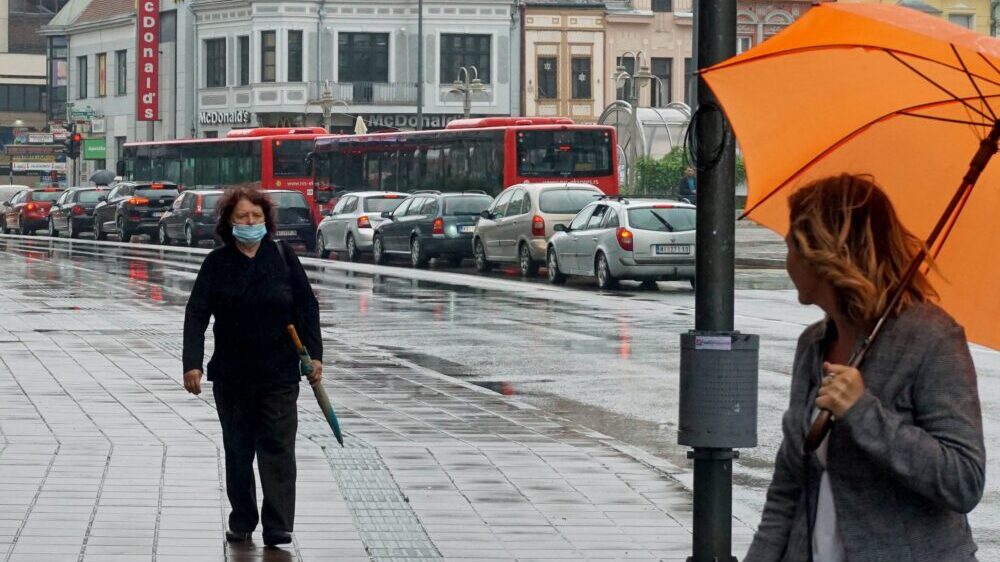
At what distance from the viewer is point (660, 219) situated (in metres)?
27.5

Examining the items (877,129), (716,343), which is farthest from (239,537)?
(877,129)

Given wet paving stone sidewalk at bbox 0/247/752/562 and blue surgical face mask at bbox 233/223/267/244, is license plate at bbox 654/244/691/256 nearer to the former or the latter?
wet paving stone sidewalk at bbox 0/247/752/562

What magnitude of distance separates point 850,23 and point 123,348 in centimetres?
1394

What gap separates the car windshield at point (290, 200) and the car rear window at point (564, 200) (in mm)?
11665

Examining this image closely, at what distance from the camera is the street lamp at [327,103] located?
63.9 m

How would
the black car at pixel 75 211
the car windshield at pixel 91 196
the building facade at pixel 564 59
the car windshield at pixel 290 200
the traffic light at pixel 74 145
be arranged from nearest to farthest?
the car windshield at pixel 290 200 < the black car at pixel 75 211 < the car windshield at pixel 91 196 < the traffic light at pixel 74 145 < the building facade at pixel 564 59

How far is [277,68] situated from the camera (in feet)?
236

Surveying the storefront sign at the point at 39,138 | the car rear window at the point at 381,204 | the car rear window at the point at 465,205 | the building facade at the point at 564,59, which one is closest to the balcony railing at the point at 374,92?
the building facade at the point at 564,59

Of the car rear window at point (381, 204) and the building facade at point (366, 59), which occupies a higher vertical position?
the building facade at point (366, 59)

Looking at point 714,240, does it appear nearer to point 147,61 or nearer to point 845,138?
point 845,138

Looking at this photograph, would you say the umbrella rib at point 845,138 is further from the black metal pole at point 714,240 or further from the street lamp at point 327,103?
the street lamp at point 327,103

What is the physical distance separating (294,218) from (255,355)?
115ft

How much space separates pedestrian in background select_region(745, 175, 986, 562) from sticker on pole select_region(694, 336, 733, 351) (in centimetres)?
240

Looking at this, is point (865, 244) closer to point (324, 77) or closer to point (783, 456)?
point (783, 456)
